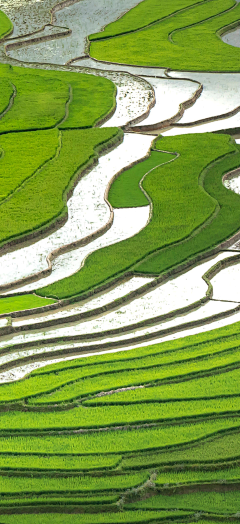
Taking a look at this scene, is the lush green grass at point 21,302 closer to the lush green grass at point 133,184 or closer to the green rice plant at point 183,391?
the green rice plant at point 183,391

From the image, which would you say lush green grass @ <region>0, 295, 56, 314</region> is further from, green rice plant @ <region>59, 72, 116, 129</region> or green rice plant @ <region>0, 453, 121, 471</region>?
green rice plant @ <region>59, 72, 116, 129</region>

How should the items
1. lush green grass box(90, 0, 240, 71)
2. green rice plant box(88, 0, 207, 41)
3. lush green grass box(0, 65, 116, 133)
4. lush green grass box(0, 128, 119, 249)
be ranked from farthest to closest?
green rice plant box(88, 0, 207, 41) < lush green grass box(90, 0, 240, 71) < lush green grass box(0, 65, 116, 133) < lush green grass box(0, 128, 119, 249)

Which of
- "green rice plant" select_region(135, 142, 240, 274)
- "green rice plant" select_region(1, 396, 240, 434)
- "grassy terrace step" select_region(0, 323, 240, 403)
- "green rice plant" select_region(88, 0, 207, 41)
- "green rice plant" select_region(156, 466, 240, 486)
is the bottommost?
"green rice plant" select_region(156, 466, 240, 486)

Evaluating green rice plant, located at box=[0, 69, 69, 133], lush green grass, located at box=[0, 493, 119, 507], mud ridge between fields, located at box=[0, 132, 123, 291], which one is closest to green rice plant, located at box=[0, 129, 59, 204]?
green rice plant, located at box=[0, 69, 69, 133]

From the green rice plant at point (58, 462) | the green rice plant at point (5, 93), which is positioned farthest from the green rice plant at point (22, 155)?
the green rice plant at point (58, 462)

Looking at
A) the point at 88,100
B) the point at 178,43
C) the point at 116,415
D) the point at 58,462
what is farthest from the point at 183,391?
the point at 178,43

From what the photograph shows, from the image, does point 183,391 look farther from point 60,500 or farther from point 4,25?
point 4,25
